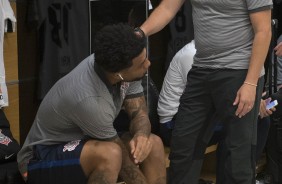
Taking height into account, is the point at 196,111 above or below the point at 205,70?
below

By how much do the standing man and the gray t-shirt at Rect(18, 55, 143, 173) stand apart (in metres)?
0.29

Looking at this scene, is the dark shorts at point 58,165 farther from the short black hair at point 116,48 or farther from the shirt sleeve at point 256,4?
the shirt sleeve at point 256,4

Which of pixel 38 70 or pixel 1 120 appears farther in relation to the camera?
pixel 38 70

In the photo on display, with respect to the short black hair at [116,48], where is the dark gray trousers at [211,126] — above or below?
below

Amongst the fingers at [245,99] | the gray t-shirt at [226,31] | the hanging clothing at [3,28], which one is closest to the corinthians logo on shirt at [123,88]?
the gray t-shirt at [226,31]

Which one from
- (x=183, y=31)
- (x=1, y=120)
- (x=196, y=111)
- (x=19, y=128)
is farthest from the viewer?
(x=183, y=31)

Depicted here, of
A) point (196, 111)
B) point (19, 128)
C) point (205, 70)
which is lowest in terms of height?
point (19, 128)

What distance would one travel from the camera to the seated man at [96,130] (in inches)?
91.8

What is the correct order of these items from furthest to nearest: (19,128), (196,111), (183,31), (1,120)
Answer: (183,31) → (19,128) → (1,120) → (196,111)

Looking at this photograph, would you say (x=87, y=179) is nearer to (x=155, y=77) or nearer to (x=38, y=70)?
(x=38, y=70)

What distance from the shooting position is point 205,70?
250cm

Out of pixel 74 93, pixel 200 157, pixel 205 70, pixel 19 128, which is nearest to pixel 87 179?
pixel 74 93

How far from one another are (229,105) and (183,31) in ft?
6.55

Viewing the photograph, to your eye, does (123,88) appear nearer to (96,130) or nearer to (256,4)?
(96,130)
